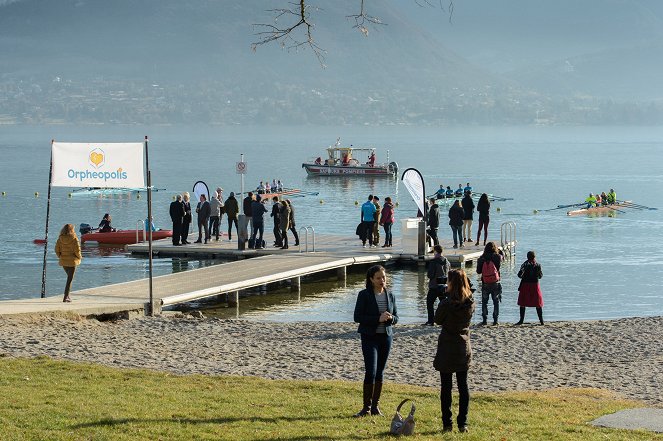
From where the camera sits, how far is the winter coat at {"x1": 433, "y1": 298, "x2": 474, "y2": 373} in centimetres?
1114

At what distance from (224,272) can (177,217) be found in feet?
21.6

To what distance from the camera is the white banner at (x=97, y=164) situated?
20297mm

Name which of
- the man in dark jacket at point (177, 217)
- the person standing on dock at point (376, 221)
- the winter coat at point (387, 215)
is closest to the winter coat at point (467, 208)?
the winter coat at point (387, 215)

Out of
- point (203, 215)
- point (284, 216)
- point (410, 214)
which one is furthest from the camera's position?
point (410, 214)

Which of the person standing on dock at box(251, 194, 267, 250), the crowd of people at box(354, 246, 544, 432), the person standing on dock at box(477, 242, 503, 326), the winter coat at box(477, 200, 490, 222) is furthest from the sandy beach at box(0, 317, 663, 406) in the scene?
the winter coat at box(477, 200, 490, 222)

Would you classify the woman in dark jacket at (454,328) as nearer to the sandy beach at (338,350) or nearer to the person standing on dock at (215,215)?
the sandy beach at (338,350)

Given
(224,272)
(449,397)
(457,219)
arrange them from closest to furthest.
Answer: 1. (449,397)
2. (224,272)
3. (457,219)

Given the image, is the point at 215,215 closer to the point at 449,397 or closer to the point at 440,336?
the point at 440,336

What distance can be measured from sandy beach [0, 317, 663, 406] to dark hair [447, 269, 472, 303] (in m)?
4.06

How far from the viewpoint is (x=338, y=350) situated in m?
18.4

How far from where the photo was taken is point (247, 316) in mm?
25719

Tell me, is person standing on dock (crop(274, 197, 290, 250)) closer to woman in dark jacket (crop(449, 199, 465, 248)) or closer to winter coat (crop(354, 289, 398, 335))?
woman in dark jacket (crop(449, 199, 465, 248))

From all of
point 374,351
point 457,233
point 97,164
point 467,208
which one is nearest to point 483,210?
point 467,208

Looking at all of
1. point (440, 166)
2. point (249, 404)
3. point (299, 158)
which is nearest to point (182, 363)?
point (249, 404)
